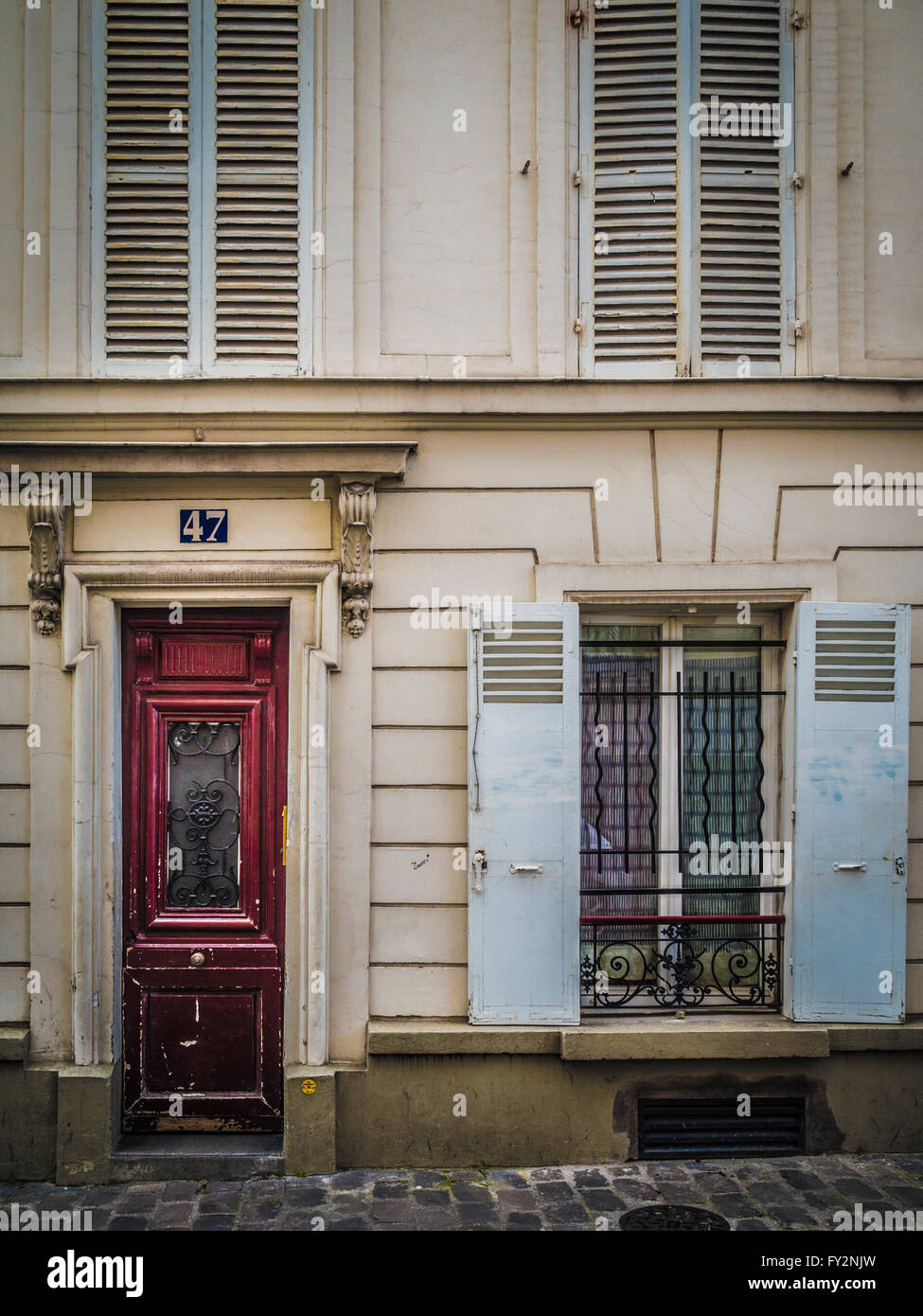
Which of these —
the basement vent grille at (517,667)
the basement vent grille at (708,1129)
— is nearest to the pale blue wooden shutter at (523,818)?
the basement vent grille at (517,667)

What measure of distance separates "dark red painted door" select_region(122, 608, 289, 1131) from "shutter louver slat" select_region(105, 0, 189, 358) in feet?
5.64

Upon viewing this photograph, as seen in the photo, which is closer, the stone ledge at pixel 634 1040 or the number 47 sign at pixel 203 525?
the stone ledge at pixel 634 1040

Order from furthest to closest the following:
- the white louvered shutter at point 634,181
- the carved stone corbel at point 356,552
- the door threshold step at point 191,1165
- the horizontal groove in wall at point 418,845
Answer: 1. the white louvered shutter at point 634,181
2. the horizontal groove in wall at point 418,845
3. the carved stone corbel at point 356,552
4. the door threshold step at point 191,1165

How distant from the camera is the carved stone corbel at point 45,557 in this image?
5137mm

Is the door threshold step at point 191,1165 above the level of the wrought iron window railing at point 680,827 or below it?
below

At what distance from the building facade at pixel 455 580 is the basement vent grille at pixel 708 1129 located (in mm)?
32

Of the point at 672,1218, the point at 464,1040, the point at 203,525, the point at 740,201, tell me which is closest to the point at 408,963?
the point at 464,1040

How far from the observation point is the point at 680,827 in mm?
5473

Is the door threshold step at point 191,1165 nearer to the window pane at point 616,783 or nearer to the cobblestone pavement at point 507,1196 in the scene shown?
the cobblestone pavement at point 507,1196

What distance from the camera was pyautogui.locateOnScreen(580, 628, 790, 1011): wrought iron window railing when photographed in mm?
5418

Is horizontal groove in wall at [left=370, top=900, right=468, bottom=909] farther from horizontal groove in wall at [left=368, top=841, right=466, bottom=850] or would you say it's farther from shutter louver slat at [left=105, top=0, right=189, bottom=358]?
shutter louver slat at [left=105, top=0, right=189, bottom=358]
